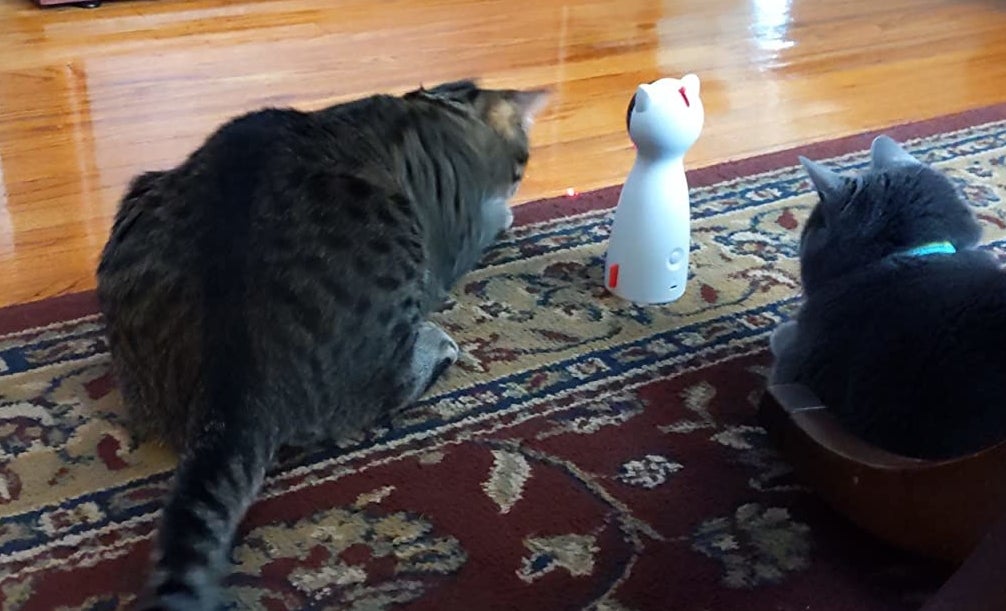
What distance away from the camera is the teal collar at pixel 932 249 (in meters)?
1.34

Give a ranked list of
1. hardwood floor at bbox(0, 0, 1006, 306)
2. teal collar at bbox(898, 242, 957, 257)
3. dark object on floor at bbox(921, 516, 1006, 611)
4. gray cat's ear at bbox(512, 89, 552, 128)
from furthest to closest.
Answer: hardwood floor at bbox(0, 0, 1006, 306), gray cat's ear at bbox(512, 89, 552, 128), teal collar at bbox(898, 242, 957, 257), dark object on floor at bbox(921, 516, 1006, 611)

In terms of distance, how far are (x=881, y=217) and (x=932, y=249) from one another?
Result: 7cm

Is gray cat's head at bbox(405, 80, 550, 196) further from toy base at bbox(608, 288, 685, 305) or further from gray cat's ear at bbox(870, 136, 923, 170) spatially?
gray cat's ear at bbox(870, 136, 923, 170)

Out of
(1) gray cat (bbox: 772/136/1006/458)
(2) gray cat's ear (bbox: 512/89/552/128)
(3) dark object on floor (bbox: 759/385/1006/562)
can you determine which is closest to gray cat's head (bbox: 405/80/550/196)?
(2) gray cat's ear (bbox: 512/89/552/128)

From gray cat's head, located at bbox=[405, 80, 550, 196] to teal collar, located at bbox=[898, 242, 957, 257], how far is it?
0.67m

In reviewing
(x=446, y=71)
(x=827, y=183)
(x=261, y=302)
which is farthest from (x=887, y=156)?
(x=446, y=71)

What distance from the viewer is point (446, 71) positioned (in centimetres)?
259

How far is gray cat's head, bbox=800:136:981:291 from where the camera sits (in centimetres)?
136

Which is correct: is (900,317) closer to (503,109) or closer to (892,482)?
(892,482)

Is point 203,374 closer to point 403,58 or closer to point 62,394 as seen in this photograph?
point 62,394

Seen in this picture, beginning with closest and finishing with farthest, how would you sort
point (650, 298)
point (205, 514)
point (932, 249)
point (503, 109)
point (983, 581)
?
point (983, 581) < point (205, 514) < point (932, 249) < point (650, 298) < point (503, 109)

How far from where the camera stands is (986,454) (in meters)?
1.04

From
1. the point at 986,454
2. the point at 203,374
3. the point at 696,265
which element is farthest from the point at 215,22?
the point at 986,454

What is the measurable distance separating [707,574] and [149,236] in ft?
2.47
